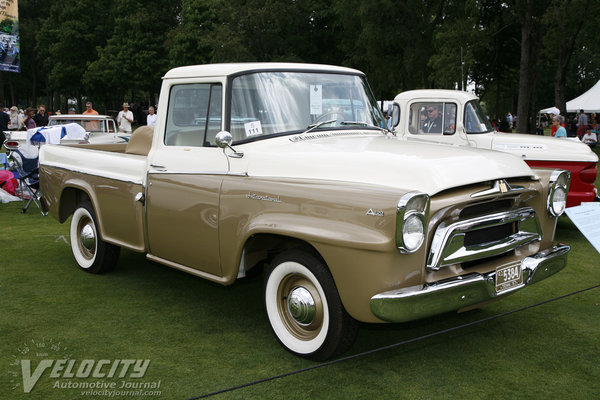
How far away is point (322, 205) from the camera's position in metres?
3.76

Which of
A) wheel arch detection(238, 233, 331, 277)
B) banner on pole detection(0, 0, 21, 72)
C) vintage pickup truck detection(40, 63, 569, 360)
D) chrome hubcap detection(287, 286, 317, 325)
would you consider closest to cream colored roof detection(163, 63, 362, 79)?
vintage pickup truck detection(40, 63, 569, 360)

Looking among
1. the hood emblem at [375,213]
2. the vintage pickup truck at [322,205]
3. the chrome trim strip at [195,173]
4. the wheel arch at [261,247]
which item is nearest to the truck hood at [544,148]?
the vintage pickup truck at [322,205]

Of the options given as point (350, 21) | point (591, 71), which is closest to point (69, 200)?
point (350, 21)

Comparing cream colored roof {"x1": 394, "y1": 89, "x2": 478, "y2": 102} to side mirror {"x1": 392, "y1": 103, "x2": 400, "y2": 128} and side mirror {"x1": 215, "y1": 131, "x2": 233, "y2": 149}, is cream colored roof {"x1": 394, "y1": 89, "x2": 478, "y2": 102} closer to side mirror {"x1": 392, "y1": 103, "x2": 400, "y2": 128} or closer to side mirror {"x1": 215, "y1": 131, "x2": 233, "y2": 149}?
side mirror {"x1": 392, "y1": 103, "x2": 400, "y2": 128}

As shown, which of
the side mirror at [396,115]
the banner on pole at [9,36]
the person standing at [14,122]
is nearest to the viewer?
the side mirror at [396,115]

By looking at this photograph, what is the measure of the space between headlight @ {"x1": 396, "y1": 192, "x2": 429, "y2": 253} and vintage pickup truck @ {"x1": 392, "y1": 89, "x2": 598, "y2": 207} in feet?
18.3

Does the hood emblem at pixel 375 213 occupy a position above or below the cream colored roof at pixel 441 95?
below

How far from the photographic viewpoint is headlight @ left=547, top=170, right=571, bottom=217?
14.5ft

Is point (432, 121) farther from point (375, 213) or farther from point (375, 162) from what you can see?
point (375, 213)

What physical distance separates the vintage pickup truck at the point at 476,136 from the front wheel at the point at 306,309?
5.13m

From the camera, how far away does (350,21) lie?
34.1 meters

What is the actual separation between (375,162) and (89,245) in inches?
147

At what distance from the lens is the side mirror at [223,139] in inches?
169

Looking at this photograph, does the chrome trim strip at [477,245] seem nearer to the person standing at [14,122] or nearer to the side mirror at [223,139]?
the side mirror at [223,139]
